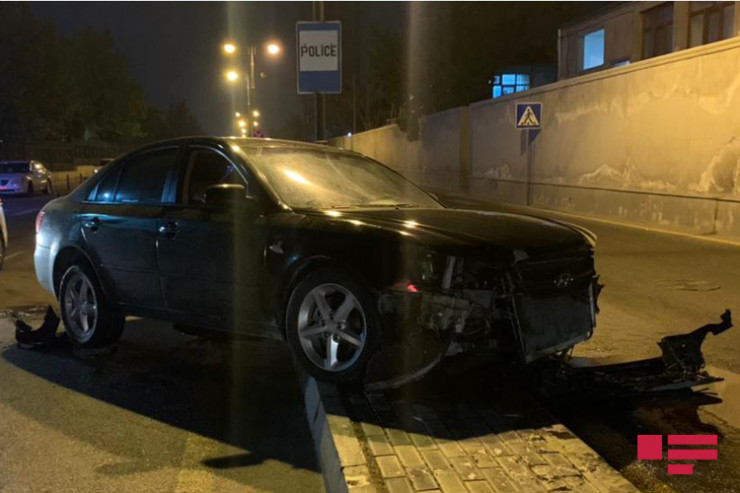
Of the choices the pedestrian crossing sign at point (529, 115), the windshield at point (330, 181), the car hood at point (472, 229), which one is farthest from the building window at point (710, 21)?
the car hood at point (472, 229)

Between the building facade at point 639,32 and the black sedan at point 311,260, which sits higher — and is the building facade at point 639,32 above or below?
above

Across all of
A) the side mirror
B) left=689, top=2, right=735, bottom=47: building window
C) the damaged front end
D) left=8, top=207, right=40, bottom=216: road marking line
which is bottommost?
left=8, top=207, right=40, bottom=216: road marking line

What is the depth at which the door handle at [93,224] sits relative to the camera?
18.3 ft

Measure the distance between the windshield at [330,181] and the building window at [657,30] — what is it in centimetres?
2172

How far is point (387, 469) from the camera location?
314 cm

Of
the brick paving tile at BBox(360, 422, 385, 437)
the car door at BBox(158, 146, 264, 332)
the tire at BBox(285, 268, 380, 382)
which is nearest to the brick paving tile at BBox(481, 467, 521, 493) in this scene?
the brick paving tile at BBox(360, 422, 385, 437)

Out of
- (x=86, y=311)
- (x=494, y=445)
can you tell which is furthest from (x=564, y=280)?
(x=86, y=311)

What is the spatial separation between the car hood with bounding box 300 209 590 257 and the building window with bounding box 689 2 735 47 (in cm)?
2008

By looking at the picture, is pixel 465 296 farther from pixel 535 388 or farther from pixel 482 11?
pixel 482 11

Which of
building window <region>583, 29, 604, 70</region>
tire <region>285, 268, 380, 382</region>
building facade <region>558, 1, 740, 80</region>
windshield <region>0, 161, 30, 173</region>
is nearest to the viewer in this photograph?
tire <region>285, 268, 380, 382</region>

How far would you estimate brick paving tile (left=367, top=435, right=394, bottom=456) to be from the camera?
3.32 metres

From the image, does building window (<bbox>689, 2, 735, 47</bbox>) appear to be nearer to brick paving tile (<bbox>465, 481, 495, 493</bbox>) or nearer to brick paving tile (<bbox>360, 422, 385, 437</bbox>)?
brick paving tile (<bbox>360, 422, 385, 437</bbox>)

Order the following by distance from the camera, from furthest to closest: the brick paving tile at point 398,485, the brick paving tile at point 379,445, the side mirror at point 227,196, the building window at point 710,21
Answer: the building window at point 710,21 < the side mirror at point 227,196 < the brick paving tile at point 379,445 < the brick paving tile at point 398,485

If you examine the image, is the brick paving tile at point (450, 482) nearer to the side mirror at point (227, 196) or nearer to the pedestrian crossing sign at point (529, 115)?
the side mirror at point (227, 196)
